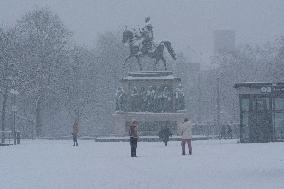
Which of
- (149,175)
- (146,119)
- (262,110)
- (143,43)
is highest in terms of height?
(143,43)

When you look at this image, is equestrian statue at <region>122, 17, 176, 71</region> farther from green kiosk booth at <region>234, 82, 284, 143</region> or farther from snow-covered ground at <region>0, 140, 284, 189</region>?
snow-covered ground at <region>0, 140, 284, 189</region>

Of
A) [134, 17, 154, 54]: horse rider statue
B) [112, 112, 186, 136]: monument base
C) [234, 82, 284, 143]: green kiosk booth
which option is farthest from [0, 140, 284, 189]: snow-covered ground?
[134, 17, 154, 54]: horse rider statue

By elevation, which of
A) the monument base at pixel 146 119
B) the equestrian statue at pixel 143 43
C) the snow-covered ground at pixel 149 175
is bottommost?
the snow-covered ground at pixel 149 175

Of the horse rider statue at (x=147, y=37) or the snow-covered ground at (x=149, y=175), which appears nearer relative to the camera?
the snow-covered ground at (x=149, y=175)

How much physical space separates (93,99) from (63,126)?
50.1ft

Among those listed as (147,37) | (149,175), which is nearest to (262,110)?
(147,37)

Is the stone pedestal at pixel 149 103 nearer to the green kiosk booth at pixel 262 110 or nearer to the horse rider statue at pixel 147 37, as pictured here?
the horse rider statue at pixel 147 37

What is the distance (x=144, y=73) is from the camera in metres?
56.0

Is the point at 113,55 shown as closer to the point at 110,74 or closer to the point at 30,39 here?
the point at 110,74

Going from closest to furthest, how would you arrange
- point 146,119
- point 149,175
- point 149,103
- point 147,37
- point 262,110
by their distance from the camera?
point 149,175 < point 262,110 < point 146,119 < point 149,103 < point 147,37

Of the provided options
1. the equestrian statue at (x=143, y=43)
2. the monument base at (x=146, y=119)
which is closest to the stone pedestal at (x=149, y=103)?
the monument base at (x=146, y=119)

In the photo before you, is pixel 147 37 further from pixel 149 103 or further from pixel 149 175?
pixel 149 175

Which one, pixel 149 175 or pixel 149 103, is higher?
pixel 149 103

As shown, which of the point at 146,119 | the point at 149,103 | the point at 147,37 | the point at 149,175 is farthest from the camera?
the point at 147,37
